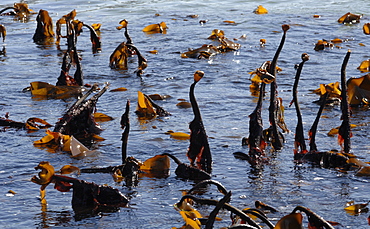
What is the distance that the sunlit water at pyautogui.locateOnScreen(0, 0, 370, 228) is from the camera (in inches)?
135

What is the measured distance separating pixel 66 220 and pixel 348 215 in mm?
1594

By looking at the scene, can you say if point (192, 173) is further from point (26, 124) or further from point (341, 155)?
point (26, 124)

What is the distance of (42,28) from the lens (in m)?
9.00

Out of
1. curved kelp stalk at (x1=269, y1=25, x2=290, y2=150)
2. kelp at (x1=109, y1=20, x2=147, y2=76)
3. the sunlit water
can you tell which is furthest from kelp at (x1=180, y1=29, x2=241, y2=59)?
curved kelp stalk at (x1=269, y1=25, x2=290, y2=150)

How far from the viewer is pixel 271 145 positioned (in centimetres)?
436

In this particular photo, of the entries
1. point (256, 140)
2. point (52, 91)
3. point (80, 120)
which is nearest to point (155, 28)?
point (52, 91)

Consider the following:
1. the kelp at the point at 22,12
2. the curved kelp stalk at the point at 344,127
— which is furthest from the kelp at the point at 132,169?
the kelp at the point at 22,12

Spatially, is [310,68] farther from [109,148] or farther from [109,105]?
[109,148]

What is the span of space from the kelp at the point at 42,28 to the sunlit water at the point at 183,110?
0.81ft

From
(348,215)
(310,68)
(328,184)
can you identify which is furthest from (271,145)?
(310,68)

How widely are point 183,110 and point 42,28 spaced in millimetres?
4301

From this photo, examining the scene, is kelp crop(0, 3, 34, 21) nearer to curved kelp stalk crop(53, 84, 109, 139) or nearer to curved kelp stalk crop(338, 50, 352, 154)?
curved kelp stalk crop(53, 84, 109, 139)

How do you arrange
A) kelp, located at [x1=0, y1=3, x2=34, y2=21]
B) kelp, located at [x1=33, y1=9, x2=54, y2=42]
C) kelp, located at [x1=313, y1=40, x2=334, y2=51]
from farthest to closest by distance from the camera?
kelp, located at [x1=0, y1=3, x2=34, y2=21], kelp, located at [x1=33, y1=9, x2=54, y2=42], kelp, located at [x1=313, y1=40, x2=334, y2=51]

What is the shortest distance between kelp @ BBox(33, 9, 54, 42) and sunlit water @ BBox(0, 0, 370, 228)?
0.25 metres
